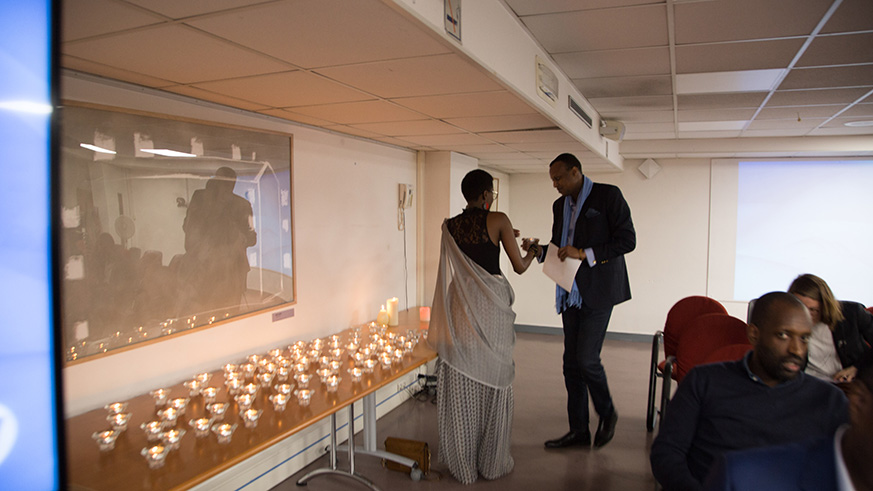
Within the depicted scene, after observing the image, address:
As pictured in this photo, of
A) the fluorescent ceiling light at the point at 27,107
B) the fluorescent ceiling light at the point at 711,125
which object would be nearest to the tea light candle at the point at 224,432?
the fluorescent ceiling light at the point at 27,107

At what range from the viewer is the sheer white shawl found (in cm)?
262

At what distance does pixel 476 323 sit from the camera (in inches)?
104

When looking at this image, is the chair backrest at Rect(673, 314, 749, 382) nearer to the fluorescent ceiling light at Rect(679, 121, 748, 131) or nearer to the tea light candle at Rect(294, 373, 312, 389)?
the tea light candle at Rect(294, 373, 312, 389)

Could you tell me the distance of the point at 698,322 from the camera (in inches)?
105

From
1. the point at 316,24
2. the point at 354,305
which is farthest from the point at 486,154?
the point at 316,24

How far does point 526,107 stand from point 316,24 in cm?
134

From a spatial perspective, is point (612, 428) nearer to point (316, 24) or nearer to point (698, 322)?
point (698, 322)

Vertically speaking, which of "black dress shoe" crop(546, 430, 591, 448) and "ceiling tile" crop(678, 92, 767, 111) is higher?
"ceiling tile" crop(678, 92, 767, 111)

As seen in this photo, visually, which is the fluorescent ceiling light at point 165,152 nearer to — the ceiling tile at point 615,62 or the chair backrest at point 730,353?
the ceiling tile at point 615,62

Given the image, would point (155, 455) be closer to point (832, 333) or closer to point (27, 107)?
point (27, 107)

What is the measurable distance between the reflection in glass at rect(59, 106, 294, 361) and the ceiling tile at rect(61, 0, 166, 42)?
48cm

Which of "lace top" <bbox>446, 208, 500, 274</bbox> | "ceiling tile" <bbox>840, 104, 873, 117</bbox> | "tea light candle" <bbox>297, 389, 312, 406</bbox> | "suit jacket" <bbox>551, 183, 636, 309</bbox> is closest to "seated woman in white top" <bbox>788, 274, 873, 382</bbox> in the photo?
"suit jacket" <bbox>551, 183, 636, 309</bbox>

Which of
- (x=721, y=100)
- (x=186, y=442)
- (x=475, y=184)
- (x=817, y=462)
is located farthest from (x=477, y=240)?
(x=721, y=100)

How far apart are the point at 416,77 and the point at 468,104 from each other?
528 millimetres
